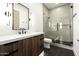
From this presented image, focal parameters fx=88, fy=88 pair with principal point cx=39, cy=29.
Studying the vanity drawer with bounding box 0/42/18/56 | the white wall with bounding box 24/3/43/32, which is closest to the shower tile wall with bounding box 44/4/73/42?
the white wall with bounding box 24/3/43/32

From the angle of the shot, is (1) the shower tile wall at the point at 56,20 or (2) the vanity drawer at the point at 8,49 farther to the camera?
(1) the shower tile wall at the point at 56,20

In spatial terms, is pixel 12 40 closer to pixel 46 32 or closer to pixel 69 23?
pixel 46 32

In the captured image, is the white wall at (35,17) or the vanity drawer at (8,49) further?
the white wall at (35,17)

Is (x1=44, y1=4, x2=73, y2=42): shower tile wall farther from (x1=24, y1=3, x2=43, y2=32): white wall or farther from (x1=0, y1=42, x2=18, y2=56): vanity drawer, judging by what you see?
(x1=0, y1=42, x2=18, y2=56): vanity drawer

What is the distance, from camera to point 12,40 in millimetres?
802

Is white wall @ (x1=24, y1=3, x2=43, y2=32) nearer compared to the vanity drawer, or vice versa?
the vanity drawer

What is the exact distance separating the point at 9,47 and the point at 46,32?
4.53 ft

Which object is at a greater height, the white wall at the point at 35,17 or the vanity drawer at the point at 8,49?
the white wall at the point at 35,17

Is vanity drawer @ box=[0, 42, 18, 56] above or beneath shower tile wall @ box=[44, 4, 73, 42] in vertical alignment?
beneath

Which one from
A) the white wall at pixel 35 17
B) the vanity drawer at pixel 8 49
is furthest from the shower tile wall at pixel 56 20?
the vanity drawer at pixel 8 49

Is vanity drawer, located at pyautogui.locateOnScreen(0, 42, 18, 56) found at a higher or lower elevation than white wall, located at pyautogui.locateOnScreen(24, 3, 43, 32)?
lower

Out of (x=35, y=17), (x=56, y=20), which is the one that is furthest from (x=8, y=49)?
(x=56, y=20)

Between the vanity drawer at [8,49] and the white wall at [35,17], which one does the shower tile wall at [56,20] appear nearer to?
the white wall at [35,17]

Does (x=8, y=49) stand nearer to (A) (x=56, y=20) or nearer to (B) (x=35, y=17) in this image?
(B) (x=35, y=17)
